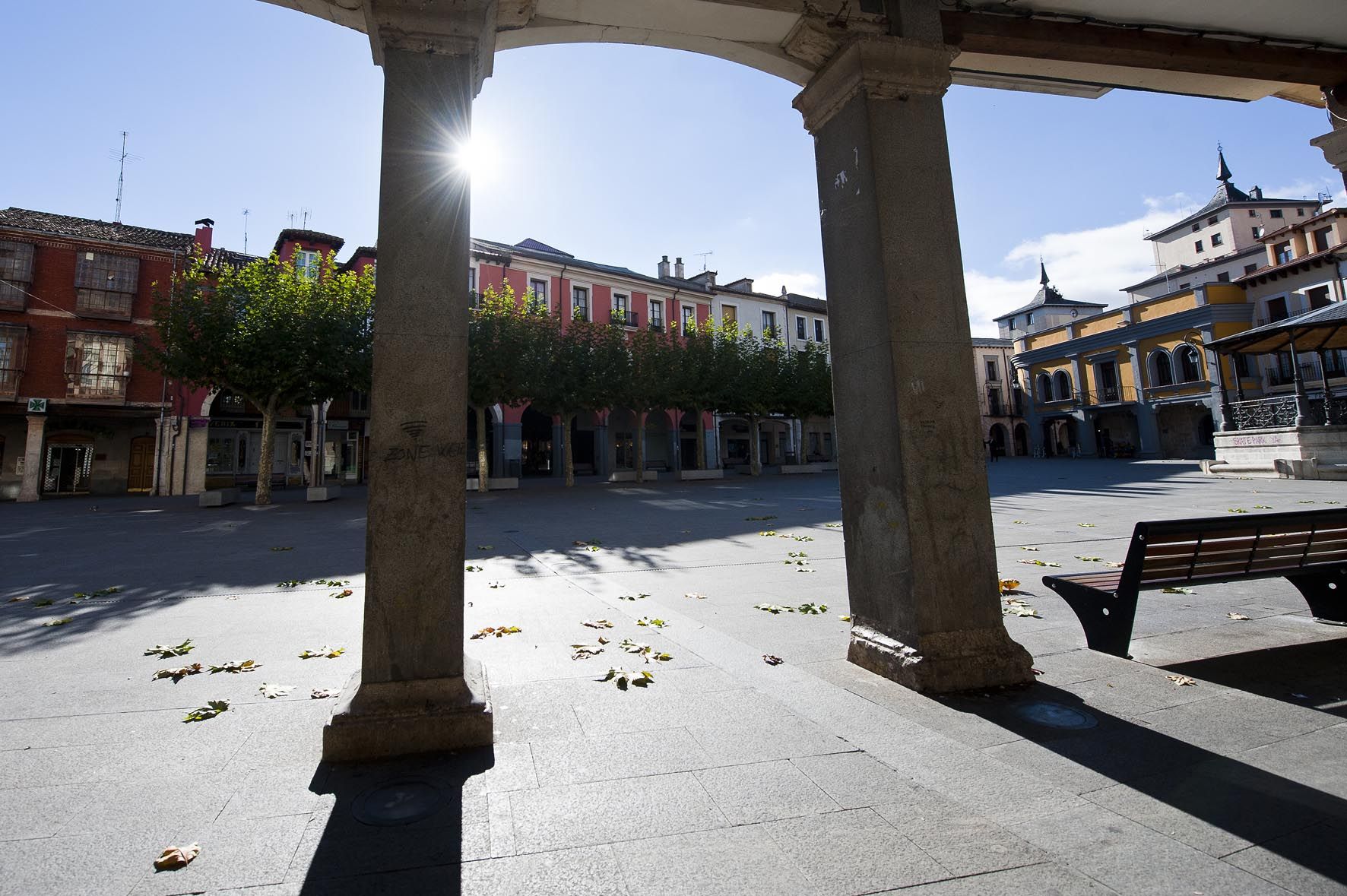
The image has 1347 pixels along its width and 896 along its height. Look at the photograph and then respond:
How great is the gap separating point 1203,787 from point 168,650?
5.84m

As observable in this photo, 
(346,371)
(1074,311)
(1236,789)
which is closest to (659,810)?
(1236,789)

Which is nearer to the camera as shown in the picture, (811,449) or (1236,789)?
(1236,789)

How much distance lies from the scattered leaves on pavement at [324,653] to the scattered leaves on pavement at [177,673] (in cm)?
55

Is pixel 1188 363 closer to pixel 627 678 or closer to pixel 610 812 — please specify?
pixel 627 678

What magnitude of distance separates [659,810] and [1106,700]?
2.46 m

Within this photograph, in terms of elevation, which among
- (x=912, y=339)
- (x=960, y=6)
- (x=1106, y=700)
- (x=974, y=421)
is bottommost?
(x=1106, y=700)

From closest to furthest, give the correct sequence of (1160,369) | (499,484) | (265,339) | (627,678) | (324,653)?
(627,678), (324,653), (265,339), (499,484), (1160,369)

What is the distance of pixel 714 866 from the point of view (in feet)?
6.09

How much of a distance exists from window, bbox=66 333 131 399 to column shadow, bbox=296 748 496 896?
30060 millimetres

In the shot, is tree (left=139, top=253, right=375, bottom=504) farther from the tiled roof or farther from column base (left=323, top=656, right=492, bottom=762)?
column base (left=323, top=656, right=492, bottom=762)

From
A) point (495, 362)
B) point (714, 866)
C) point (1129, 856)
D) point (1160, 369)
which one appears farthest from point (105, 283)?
point (1160, 369)

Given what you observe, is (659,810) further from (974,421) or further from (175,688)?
(175,688)

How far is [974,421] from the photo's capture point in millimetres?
3580

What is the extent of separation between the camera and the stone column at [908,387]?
3371 millimetres
